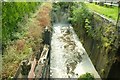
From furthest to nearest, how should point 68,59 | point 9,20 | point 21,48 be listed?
point 68,59
point 9,20
point 21,48

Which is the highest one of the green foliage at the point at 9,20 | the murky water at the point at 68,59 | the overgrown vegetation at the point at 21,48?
the green foliage at the point at 9,20

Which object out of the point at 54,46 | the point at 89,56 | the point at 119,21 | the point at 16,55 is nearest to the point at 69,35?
the point at 54,46

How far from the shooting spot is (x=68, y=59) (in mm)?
9617

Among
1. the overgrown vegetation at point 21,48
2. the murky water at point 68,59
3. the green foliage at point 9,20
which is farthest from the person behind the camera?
the murky water at point 68,59

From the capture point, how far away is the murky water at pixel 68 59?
26.7 feet

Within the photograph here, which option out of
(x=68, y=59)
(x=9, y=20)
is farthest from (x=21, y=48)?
(x=68, y=59)

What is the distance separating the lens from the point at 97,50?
830cm

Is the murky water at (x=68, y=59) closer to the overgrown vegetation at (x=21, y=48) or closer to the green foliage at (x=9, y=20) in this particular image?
the overgrown vegetation at (x=21, y=48)

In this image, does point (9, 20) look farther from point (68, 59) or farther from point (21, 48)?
point (68, 59)

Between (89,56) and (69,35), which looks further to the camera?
(69,35)

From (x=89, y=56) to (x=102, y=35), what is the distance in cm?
215

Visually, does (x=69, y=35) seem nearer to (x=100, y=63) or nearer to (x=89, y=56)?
(x=89, y=56)

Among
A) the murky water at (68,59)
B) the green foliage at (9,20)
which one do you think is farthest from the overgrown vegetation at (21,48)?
the murky water at (68,59)

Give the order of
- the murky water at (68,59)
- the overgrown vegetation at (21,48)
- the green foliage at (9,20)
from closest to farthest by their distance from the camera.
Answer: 1. the overgrown vegetation at (21,48)
2. the green foliage at (9,20)
3. the murky water at (68,59)
